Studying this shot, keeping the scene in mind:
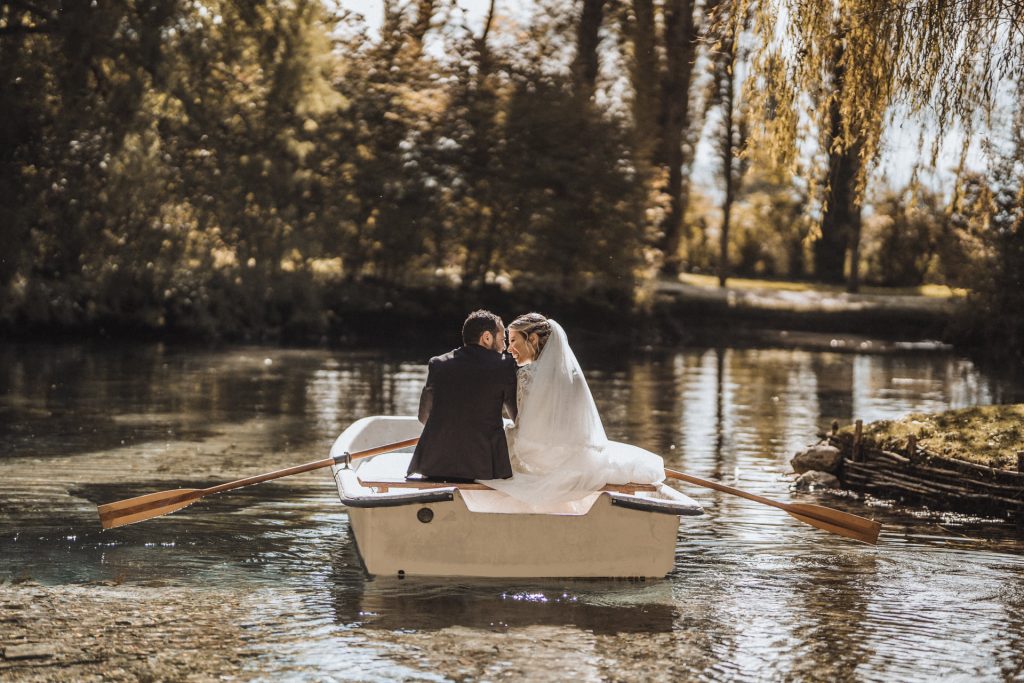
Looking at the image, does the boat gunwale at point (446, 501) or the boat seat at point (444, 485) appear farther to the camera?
the boat seat at point (444, 485)

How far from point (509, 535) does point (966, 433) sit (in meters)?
5.22

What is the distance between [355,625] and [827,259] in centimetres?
4002

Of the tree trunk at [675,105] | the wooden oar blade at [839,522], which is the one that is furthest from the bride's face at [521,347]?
the tree trunk at [675,105]

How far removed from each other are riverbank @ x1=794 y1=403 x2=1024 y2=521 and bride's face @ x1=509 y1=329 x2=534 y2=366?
419 cm

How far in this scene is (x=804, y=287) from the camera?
43.3 metres

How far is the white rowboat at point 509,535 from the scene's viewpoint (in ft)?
25.5

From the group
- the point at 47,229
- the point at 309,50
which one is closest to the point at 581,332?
the point at 309,50

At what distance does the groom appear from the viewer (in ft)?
26.7

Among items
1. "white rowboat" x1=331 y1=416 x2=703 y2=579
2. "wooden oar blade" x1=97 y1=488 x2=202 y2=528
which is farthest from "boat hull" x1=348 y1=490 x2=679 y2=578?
"wooden oar blade" x1=97 y1=488 x2=202 y2=528

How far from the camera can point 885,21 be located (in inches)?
437

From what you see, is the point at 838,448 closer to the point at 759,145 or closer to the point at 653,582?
the point at 759,145

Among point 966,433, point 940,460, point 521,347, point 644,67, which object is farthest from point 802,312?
point 521,347

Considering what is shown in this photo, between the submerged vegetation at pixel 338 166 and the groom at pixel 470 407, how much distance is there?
20.1 meters

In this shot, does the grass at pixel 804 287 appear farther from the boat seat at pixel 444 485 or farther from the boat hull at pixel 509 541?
the boat hull at pixel 509 541
